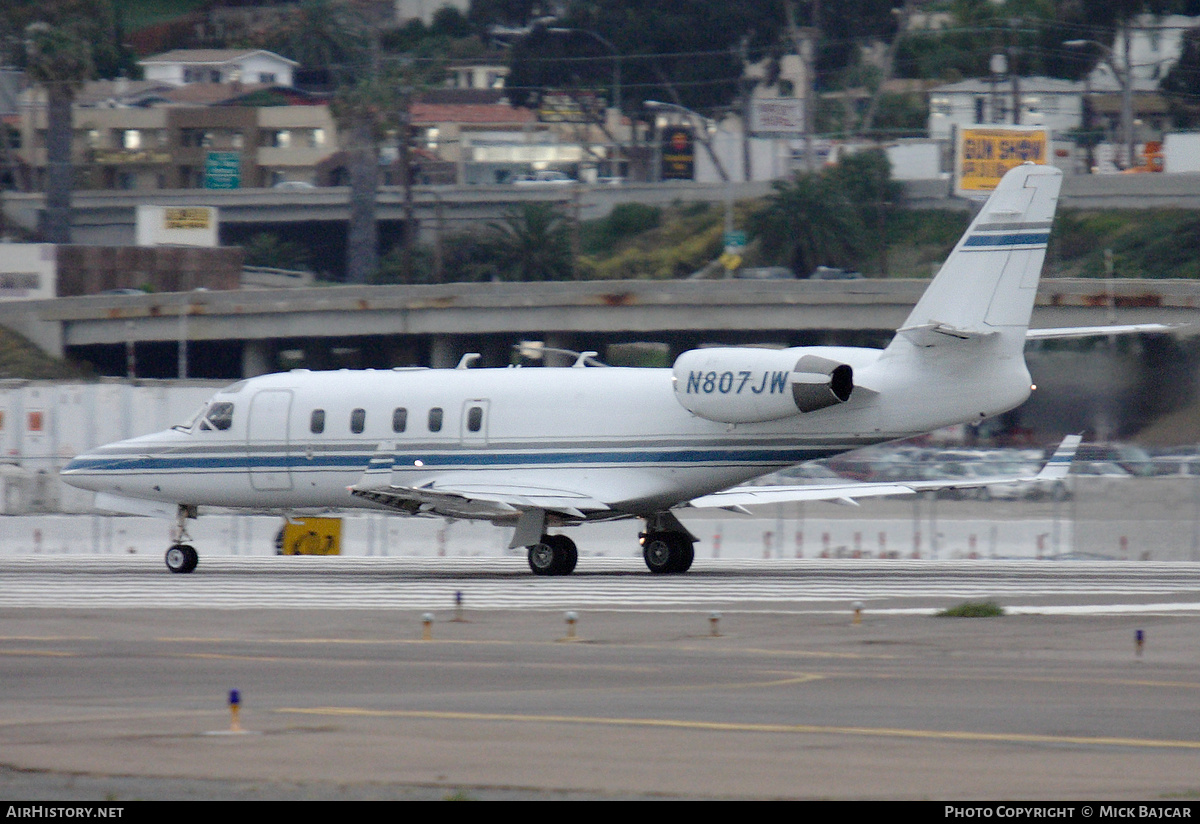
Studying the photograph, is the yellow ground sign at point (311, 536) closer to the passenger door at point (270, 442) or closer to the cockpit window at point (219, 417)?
the cockpit window at point (219, 417)

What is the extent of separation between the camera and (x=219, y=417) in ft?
101

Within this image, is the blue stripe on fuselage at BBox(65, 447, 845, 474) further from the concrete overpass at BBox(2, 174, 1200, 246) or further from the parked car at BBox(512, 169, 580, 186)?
the parked car at BBox(512, 169, 580, 186)

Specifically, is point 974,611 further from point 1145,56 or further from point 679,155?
point 1145,56

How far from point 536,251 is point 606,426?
72608mm

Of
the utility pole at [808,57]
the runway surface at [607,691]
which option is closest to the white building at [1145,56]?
the utility pole at [808,57]

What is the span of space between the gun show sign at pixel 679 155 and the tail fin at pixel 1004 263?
98.0 metres

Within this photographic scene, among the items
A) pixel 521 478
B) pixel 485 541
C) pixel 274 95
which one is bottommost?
pixel 485 541

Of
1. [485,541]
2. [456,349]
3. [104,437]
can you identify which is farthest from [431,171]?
[485,541]

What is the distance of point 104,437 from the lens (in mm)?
47031

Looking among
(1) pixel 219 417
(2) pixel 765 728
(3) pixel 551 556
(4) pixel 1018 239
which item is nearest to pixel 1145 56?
(4) pixel 1018 239

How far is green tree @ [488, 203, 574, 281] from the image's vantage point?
326ft

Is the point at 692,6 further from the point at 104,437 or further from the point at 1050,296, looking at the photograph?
the point at 104,437

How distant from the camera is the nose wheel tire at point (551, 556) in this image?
27828mm

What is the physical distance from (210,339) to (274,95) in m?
83.3
